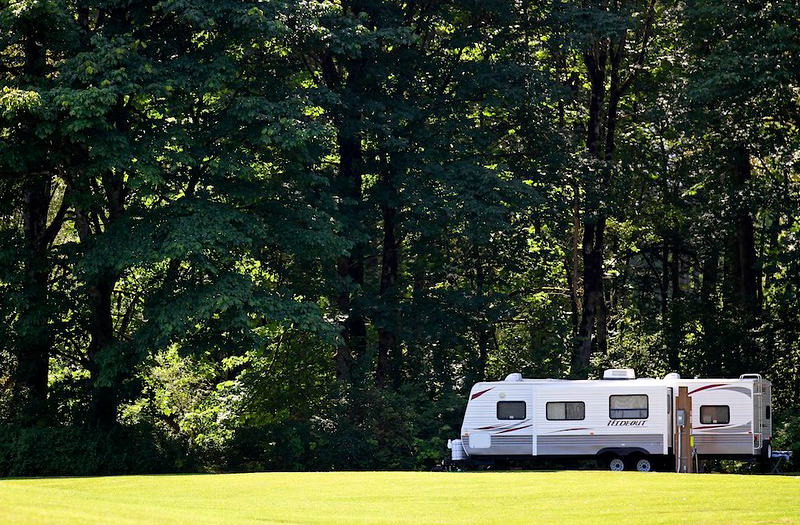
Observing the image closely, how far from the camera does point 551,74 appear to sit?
118ft

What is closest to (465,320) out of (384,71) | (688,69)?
(384,71)

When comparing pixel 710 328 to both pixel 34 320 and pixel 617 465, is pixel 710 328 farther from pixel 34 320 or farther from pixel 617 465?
pixel 34 320

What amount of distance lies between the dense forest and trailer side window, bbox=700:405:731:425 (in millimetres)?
2748

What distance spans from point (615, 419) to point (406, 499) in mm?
11405

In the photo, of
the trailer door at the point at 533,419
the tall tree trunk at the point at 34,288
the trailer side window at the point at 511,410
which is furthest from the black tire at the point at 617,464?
the tall tree trunk at the point at 34,288

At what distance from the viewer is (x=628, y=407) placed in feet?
92.6

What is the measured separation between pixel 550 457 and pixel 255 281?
903 centimetres

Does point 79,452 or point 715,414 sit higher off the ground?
point 715,414

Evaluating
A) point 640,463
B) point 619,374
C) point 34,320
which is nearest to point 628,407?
point 619,374

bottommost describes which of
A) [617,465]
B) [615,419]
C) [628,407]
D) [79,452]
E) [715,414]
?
[617,465]

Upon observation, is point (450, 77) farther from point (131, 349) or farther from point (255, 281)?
point (131, 349)

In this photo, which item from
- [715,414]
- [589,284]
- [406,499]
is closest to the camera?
[406,499]

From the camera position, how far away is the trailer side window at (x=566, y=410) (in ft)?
93.6

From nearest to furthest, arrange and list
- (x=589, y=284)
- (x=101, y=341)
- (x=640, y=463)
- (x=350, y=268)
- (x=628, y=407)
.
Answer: (x=628, y=407)
(x=640, y=463)
(x=101, y=341)
(x=350, y=268)
(x=589, y=284)
